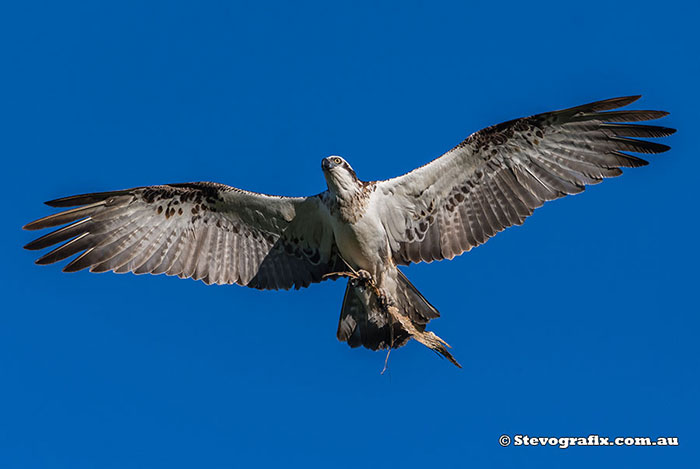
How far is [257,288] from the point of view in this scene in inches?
440

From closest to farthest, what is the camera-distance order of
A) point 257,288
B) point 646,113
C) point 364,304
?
1. point 646,113
2. point 364,304
3. point 257,288

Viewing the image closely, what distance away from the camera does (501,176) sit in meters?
10.6

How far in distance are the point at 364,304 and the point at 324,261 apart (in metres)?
0.99

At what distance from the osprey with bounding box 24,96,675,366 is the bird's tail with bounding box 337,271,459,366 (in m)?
0.01

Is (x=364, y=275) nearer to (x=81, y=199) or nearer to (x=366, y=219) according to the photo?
(x=366, y=219)

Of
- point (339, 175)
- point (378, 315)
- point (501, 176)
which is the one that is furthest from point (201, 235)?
point (501, 176)

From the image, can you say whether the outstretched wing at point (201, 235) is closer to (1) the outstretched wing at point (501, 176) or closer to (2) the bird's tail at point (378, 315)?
(2) the bird's tail at point (378, 315)

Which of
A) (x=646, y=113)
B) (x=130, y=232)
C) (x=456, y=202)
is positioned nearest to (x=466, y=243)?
(x=456, y=202)

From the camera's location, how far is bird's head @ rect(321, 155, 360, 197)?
9.84 metres

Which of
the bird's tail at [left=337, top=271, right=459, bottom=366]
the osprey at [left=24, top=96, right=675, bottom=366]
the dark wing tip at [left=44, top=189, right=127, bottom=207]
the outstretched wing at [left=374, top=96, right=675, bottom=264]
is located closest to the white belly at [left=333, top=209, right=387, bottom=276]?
the osprey at [left=24, top=96, right=675, bottom=366]

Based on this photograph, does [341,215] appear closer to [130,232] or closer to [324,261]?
[324,261]

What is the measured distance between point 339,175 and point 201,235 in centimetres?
240

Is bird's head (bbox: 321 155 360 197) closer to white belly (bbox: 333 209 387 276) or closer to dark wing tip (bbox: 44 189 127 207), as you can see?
white belly (bbox: 333 209 387 276)

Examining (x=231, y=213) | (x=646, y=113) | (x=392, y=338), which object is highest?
(x=646, y=113)
